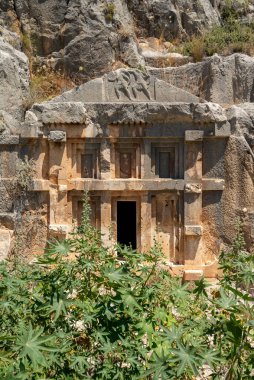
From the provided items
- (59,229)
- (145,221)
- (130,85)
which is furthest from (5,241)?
(130,85)

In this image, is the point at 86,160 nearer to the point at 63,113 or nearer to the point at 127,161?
the point at 127,161

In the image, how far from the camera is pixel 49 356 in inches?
95.6

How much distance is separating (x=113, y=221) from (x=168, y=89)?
284cm

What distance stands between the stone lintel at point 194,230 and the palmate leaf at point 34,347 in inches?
201

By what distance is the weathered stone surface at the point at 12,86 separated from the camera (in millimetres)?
8578

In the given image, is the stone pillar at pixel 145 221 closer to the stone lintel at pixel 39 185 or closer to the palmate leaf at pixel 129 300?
the stone lintel at pixel 39 185

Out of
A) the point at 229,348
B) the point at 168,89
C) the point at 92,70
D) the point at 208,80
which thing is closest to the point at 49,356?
the point at 229,348

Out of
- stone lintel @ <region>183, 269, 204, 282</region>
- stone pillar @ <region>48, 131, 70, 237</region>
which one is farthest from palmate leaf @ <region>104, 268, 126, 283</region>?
stone pillar @ <region>48, 131, 70, 237</region>

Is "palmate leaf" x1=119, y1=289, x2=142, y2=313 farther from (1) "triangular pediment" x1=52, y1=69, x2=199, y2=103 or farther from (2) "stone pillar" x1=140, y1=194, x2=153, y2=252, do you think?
(1) "triangular pediment" x1=52, y1=69, x2=199, y2=103

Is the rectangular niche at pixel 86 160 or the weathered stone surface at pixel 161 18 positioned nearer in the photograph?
the rectangular niche at pixel 86 160

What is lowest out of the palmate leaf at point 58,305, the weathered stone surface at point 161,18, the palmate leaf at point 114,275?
the palmate leaf at point 58,305

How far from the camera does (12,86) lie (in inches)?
343

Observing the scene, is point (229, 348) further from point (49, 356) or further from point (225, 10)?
point (225, 10)

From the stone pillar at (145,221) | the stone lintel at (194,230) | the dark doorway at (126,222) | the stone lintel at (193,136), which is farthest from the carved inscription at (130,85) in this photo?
the dark doorway at (126,222)
